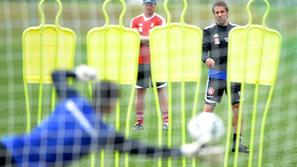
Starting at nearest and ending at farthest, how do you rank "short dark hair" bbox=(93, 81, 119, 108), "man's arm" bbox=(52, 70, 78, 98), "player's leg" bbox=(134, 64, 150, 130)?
"short dark hair" bbox=(93, 81, 119, 108)
"man's arm" bbox=(52, 70, 78, 98)
"player's leg" bbox=(134, 64, 150, 130)

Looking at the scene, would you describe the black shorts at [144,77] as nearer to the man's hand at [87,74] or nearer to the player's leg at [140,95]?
the player's leg at [140,95]

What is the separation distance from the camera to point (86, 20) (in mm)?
11148

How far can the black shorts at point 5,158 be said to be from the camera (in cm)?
423

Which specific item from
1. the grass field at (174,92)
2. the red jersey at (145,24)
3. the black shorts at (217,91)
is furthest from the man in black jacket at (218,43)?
the red jersey at (145,24)

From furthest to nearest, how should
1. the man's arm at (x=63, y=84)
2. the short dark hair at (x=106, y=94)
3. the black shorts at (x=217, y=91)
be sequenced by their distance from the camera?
the black shorts at (x=217, y=91) → the man's arm at (x=63, y=84) → the short dark hair at (x=106, y=94)

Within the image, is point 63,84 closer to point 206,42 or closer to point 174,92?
point 206,42

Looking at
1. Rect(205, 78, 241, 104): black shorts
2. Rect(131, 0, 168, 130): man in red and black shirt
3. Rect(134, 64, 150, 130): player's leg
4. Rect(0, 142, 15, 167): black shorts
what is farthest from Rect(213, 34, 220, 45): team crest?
Rect(0, 142, 15, 167): black shorts

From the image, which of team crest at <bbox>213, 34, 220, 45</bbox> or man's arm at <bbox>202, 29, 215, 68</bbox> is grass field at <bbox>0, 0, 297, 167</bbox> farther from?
team crest at <bbox>213, 34, 220, 45</bbox>

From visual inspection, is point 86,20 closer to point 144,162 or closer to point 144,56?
A: point 144,56

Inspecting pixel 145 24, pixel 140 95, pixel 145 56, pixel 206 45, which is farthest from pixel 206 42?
pixel 140 95

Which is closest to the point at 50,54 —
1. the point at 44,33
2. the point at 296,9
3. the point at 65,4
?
the point at 44,33

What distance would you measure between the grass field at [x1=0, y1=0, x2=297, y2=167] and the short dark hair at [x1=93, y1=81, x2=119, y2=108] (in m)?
2.36

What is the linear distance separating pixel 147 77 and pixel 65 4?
2.17 m

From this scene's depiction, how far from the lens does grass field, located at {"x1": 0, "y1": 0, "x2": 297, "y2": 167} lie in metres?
7.47
